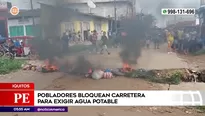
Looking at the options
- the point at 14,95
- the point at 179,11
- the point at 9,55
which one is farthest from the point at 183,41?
the point at 9,55

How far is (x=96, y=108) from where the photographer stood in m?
3.11

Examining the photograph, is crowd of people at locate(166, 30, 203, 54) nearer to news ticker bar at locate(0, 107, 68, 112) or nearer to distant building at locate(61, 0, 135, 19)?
distant building at locate(61, 0, 135, 19)

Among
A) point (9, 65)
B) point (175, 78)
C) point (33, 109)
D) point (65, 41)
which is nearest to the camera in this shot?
point (33, 109)

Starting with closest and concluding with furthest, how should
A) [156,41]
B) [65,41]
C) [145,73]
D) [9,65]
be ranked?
[65,41], [156,41], [145,73], [9,65]

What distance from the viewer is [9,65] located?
5.84 metres

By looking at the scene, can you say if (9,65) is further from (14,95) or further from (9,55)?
(14,95)

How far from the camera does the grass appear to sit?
546 cm

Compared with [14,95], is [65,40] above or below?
above

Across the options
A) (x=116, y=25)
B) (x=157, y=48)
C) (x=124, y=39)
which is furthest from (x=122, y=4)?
(x=157, y=48)

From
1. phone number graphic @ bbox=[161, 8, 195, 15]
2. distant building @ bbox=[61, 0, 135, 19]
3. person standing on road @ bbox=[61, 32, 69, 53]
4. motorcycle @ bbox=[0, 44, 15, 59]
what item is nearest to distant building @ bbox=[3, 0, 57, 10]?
distant building @ bbox=[61, 0, 135, 19]

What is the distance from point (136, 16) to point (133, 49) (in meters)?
0.52

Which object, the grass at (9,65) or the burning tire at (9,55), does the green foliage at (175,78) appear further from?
the burning tire at (9,55)

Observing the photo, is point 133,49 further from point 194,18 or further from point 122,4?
point 194,18

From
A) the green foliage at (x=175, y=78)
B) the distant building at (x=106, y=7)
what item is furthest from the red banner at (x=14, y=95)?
the green foliage at (x=175, y=78)
